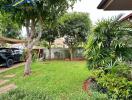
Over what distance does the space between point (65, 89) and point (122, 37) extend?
10.3 ft

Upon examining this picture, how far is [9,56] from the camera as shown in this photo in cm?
2012

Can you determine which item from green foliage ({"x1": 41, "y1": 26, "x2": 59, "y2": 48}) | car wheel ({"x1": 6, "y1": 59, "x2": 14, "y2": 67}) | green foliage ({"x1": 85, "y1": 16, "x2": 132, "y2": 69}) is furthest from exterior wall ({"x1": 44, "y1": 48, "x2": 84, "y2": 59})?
green foliage ({"x1": 85, "y1": 16, "x2": 132, "y2": 69})

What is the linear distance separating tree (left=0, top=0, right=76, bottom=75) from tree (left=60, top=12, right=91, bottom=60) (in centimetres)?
1001

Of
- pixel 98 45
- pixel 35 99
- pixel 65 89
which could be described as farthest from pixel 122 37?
pixel 35 99

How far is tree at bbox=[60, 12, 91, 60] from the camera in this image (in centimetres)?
2461

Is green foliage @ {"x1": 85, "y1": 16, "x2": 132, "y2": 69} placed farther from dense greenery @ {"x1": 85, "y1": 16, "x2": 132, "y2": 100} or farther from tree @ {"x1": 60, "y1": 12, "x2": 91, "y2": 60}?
tree @ {"x1": 60, "y1": 12, "x2": 91, "y2": 60}

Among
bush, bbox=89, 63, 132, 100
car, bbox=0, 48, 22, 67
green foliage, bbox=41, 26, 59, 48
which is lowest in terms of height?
bush, bbox=89, 63, 132, 100

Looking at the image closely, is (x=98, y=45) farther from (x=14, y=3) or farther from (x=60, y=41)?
(x=60, y=41)

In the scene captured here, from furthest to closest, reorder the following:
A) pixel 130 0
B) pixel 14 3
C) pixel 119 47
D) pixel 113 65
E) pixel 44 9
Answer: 1. pixel 44 9
2. pixel 14 3
3. pixel 119 47
4. pixel 113 65
5. pixel 130 0

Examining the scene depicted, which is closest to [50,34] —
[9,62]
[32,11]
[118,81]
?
[9,62]

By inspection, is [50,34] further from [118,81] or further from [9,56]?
[118,81]

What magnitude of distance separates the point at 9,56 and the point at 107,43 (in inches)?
486

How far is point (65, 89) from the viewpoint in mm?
9484

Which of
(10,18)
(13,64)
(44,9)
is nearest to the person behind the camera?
(44,9)
